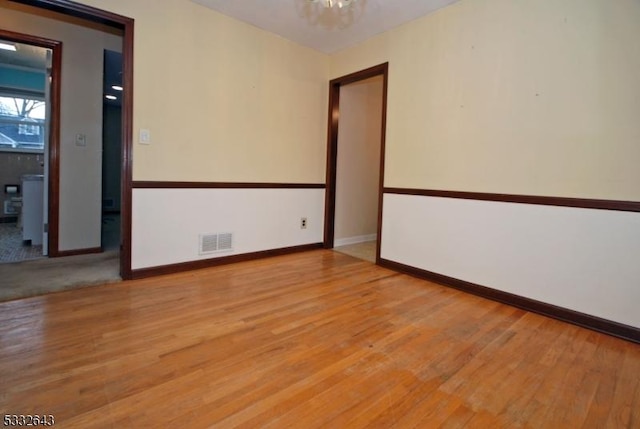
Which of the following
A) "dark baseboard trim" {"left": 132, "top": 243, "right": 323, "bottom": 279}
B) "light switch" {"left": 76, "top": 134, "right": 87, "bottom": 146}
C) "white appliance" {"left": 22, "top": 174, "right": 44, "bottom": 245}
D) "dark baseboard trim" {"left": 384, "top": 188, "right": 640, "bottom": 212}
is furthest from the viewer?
"white appliance" {"left": 22, "top": 174, "right": 44, "bottom": 245}

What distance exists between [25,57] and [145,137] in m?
3.87

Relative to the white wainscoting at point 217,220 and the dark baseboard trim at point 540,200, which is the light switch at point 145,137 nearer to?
the white wainscoting at point 217,220

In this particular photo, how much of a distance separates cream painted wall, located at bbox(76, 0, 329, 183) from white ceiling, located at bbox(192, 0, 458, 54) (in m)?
0.15

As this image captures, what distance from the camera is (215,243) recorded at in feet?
10.6

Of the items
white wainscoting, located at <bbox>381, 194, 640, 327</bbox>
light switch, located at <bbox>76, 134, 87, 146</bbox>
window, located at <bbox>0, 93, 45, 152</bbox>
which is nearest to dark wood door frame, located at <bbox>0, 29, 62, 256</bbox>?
light switch, located at <bbox>76, 134, 87, 146</bbox>

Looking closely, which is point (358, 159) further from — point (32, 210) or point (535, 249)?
point (32, 210)

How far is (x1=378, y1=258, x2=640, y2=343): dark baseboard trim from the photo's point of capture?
200cm

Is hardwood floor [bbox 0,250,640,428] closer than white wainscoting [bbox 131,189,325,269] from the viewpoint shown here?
Yes

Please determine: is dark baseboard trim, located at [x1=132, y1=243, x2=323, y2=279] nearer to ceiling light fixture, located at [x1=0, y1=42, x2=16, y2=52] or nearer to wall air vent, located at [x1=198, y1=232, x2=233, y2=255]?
wall air vent, located at [x1=198, y1=232, x2=233, y2=255]

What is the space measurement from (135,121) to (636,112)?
349cm

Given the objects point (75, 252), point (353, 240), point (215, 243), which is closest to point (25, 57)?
point (75, 252)

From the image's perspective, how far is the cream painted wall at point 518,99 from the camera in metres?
1.99

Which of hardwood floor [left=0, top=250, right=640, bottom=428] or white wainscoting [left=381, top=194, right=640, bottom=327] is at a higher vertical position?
white wainscoting [left=381, top=194, right=640, bottom=327]

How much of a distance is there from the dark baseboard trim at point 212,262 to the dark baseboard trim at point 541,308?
1.41 meters
